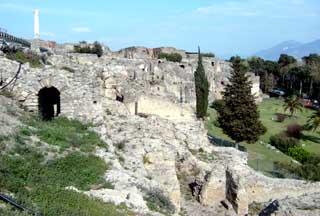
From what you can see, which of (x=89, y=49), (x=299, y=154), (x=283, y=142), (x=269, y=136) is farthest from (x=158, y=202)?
(x=89, y=49)

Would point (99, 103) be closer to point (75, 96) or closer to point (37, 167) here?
point (75, 96)

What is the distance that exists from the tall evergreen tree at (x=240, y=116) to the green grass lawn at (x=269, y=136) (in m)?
1.24

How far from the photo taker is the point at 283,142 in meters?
39.4

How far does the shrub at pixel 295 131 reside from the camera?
4438 cm

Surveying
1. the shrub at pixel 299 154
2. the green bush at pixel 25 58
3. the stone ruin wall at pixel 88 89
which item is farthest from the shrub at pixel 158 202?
the shrub at pixel 299 154

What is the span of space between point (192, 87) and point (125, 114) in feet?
67.0

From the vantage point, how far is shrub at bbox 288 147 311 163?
35.1 metres

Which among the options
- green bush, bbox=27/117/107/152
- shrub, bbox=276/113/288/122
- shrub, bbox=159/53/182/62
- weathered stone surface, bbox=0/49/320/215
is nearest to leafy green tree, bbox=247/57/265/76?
shrub, bbox=159/53/182/62

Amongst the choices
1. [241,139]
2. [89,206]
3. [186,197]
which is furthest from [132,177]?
[241,139]

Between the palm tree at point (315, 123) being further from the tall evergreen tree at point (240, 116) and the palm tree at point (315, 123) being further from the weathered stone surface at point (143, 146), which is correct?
the weathered stone surface at point (143, 146)

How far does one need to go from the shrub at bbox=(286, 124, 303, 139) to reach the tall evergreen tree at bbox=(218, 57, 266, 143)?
869 cm

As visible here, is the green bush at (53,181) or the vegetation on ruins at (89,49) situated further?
the vegetation on ruins at (89,49)

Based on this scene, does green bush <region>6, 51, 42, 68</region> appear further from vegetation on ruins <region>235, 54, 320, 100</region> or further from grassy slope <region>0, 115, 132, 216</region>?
vegetation on ruins <region>235, 54, 320, 100</region>

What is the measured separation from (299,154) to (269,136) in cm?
693
